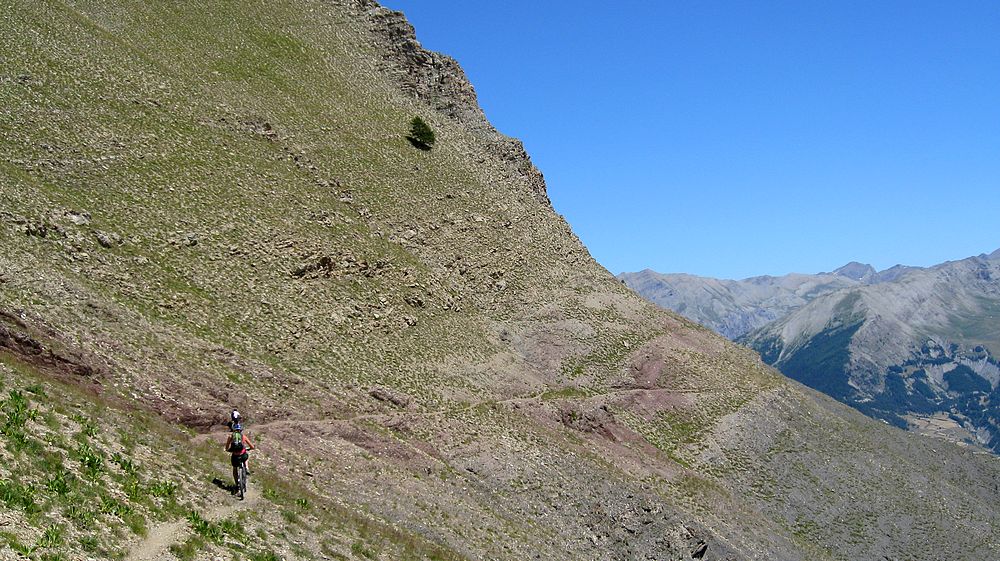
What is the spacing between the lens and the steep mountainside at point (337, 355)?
78.2ft

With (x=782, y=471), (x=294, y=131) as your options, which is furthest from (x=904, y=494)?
(x=294, y=131)

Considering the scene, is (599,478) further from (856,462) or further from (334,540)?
(856,462)

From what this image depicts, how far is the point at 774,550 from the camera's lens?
1832 inches

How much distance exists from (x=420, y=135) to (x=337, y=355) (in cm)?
3351

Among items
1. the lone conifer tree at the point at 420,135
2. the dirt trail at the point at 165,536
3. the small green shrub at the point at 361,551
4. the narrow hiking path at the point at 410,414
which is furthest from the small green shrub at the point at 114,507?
the lone conifer tree at the point at 420,135

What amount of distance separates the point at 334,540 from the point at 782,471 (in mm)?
42548

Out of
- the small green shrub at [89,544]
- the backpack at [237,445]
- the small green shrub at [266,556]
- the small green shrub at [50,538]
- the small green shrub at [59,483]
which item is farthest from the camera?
the backpack at [237,445]

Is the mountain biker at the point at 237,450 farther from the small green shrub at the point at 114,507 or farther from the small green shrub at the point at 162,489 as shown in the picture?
the small green shrub at the point at 114,507

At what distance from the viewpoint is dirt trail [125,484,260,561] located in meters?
17.0

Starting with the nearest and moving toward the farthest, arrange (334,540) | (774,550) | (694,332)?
(334,540)
(774,550)
(694,332)

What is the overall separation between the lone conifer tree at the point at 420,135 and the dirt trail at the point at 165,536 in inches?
2128

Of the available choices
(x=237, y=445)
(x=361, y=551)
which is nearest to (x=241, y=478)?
(x=237, y=445)

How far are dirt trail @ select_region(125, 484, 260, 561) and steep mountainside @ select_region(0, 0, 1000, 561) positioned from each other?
0.31 ft

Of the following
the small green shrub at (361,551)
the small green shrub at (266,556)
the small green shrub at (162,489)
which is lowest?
the small green shrub at (361,551)
